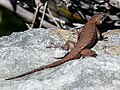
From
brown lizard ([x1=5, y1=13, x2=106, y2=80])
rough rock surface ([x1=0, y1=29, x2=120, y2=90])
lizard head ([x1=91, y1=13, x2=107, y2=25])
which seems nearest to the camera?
rough rock surface ([x1=0, y1=29, x2=120, y2=90])

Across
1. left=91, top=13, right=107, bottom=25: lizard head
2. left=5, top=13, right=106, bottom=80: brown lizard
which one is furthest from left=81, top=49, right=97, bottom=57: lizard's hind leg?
left=91, top=13, right=107, bottom=25: lizard head

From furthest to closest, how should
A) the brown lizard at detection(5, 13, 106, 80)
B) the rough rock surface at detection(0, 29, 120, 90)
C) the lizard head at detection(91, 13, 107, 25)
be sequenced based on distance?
the lizard head at detection(91, 13, 107, 25)
the brown lizard at detection(5, 13, 106, 80)
the rough rock surface at detection(0, 29, 120, 90)

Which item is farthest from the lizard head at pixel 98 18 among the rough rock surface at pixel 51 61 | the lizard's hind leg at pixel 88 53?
the lizard's hind leg at pixel 88 53

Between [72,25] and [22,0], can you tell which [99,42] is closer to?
[72,25]

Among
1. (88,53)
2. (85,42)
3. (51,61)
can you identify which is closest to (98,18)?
(85,42)

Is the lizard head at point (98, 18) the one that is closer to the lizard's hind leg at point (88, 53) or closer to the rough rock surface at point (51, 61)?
the rough rock surface at point (51, 61)

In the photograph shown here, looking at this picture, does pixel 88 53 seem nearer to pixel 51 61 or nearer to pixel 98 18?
pixel 51 61

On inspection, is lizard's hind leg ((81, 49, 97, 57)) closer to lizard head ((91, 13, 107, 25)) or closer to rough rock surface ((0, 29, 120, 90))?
rough rock surface ((0, 29, 120, 90))
